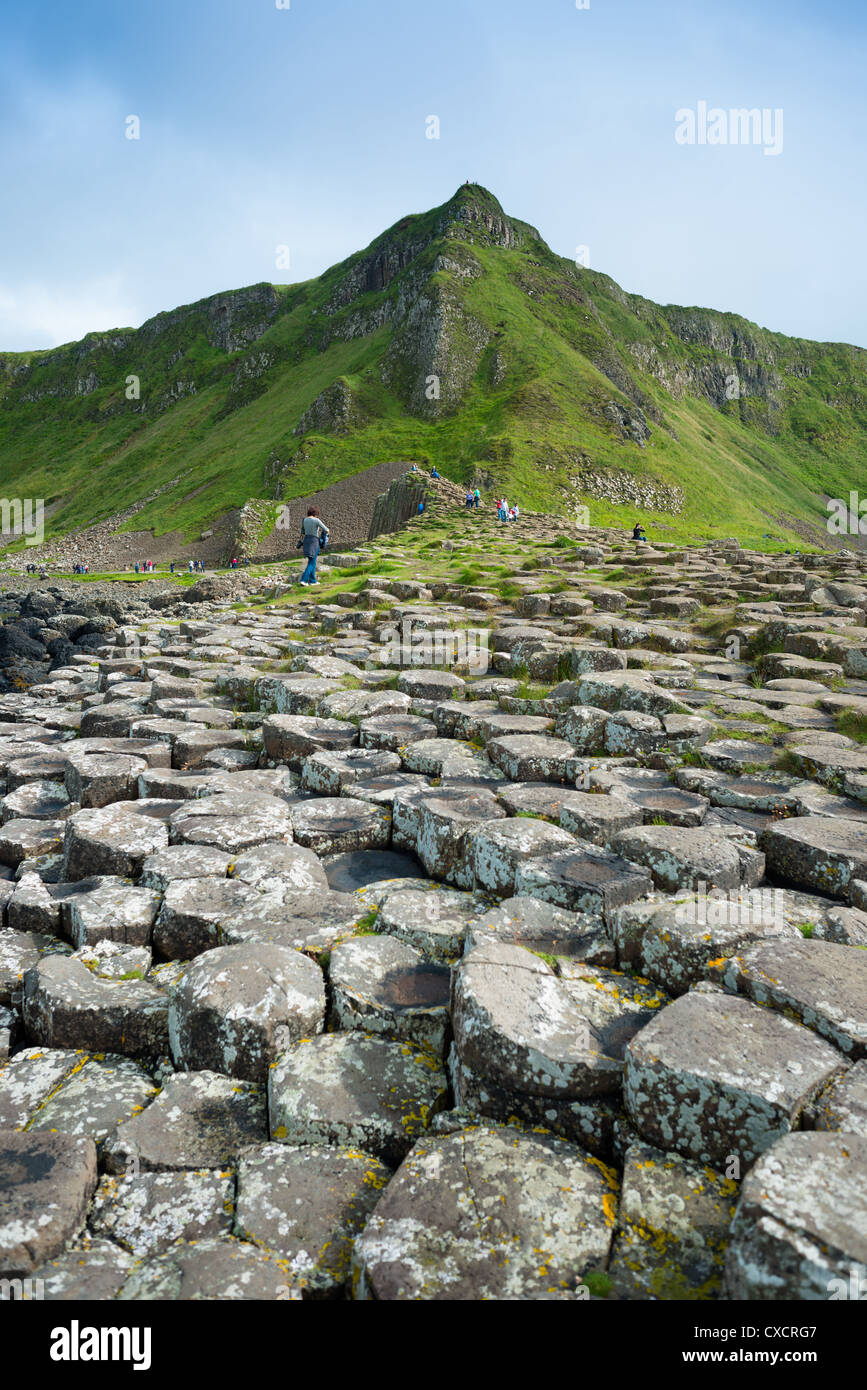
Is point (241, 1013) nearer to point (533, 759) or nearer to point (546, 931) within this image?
point (546, 931)

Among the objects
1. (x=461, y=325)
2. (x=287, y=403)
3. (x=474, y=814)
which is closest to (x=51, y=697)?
(x=474, y=814)

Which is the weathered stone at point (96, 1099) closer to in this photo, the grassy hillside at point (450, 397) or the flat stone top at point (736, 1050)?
the flat stone top at point (736, 1050)

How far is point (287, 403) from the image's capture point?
99562 millimetres

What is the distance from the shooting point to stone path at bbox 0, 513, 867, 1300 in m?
2.47

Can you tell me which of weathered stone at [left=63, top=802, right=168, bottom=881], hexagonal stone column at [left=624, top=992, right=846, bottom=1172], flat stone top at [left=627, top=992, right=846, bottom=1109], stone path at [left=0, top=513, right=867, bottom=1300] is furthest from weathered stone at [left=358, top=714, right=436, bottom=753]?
hexagonal stone column at [left=624, top=992, right=846, bottom=1172]

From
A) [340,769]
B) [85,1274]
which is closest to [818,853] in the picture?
[340,769]

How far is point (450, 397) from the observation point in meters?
74.7

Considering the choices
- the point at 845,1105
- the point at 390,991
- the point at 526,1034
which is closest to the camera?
the point at 845,1105

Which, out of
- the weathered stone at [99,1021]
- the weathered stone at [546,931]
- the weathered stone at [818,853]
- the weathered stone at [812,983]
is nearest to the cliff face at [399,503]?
the weathered stone at [818,853]

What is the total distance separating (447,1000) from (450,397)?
256 ft

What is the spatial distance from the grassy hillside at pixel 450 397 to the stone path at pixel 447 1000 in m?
39.9

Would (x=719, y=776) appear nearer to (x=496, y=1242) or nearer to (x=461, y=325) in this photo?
(x=496, y=1242)
